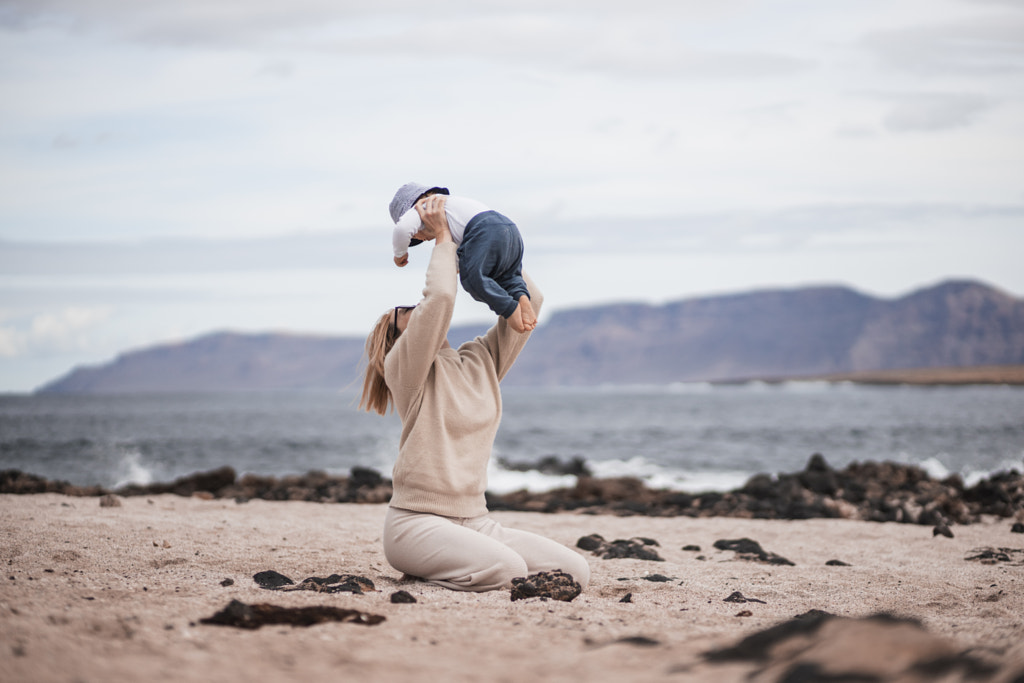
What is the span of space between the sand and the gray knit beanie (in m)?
2.20

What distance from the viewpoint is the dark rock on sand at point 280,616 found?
136 inches

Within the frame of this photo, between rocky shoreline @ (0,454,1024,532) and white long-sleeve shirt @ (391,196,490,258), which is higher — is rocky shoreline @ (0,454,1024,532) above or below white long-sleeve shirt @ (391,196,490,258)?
below

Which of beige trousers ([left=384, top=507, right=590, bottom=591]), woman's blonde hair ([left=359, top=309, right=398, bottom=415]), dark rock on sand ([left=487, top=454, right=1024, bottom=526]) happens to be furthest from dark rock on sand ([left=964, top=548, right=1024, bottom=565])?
woman's blonde hair ([left=359, top=309, right=398, bottom=415])

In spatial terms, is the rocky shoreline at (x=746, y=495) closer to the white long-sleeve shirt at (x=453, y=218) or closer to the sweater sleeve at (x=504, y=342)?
the sweater sleeve at (x=504, y=342)

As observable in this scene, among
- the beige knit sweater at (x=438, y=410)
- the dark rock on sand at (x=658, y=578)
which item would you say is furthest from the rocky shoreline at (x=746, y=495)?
the beige knit sweater at (x=438, y=410)

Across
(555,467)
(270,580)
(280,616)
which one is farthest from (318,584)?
(555,467)

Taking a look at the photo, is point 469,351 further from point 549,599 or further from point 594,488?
point 594,488

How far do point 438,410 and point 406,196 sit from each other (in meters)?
1.32

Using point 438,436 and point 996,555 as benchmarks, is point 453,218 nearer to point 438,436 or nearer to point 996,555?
point 438,436

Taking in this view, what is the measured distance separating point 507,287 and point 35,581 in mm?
3077

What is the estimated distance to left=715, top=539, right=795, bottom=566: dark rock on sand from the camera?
699 cm

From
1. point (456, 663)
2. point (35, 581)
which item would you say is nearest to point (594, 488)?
point (35, 581)

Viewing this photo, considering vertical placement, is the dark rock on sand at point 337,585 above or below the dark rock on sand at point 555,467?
above

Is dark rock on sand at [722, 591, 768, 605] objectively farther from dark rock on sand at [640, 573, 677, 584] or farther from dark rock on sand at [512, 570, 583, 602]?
dark rock on sand at [512, 570, 583, 602]
